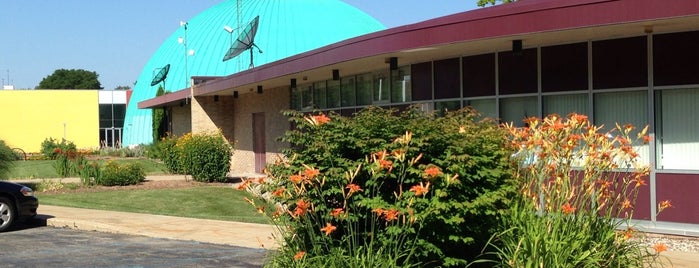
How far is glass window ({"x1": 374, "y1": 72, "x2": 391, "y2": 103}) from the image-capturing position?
20.5 meters

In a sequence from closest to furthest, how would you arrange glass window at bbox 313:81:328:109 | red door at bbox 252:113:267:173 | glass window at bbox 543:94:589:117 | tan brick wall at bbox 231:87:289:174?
glass window at bbox 543:94:589:117 → glass window at bbox 313:81:328:109 → tan brick wall at bbox 231:87:289:174 → red door at bbox 252:113:267:173

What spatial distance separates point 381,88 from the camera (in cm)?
2089

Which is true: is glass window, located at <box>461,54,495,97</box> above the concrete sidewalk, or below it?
above

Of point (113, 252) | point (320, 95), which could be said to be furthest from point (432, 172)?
point (320, 95)

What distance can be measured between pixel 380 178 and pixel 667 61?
23.8ft

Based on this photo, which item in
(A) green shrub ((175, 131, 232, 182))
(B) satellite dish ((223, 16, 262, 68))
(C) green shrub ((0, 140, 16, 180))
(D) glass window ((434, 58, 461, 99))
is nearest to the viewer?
(D) glass window ((434, 58, 461, 99))

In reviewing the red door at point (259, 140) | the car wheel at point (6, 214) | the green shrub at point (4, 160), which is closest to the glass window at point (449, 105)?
the car wheel at point (6, 214)

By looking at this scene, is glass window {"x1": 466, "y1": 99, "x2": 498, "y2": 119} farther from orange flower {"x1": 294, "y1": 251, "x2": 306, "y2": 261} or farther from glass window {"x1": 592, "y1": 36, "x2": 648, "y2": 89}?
orange flower {"x1": 294, "y1": 251, "x2": 306, "y2": 261}

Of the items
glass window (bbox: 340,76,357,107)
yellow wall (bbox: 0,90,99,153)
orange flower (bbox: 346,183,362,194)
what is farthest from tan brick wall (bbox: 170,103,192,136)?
orange flower (bbox: 346,183,362,194)

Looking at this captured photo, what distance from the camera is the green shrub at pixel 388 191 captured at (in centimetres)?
711

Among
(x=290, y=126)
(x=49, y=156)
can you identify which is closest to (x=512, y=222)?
(x=290, y=126)

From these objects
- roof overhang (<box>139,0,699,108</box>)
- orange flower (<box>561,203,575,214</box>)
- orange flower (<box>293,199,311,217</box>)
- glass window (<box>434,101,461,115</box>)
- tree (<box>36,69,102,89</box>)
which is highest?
tree (<box>36,69,102,89</box>)

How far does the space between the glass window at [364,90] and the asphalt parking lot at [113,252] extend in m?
9.51

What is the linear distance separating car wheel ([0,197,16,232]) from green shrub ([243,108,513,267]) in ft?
29.2
